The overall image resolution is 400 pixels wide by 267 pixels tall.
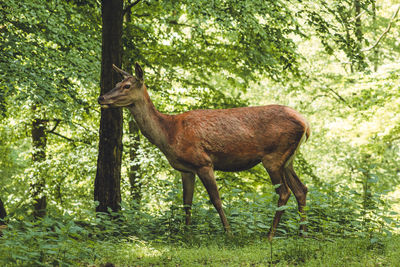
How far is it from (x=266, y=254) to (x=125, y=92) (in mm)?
3444

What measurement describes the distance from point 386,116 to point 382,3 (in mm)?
10721

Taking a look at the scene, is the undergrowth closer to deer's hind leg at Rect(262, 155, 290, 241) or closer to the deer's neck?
deer's hind leg at Rect(262, 155, 290, 241)

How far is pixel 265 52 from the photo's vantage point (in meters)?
11.1

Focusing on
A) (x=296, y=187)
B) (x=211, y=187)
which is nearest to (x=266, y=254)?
(x=211, y=187)

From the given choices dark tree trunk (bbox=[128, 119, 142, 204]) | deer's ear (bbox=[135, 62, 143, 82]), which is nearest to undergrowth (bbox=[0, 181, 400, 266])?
deer's ear (bbox=[135, 62, 143, 82])

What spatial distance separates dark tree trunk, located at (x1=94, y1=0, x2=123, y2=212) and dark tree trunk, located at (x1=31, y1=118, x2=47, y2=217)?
294 inches

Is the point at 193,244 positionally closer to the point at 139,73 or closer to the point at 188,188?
the point at 188,188

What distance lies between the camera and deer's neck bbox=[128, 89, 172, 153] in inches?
281

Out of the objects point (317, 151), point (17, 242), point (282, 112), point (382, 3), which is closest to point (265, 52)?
point (282, 112)

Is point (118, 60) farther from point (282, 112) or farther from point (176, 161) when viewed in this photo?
point (282, 112)

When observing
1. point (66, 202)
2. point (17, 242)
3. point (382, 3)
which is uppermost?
point (382, 3)

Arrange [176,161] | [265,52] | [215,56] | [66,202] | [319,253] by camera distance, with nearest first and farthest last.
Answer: [319,253], [176,161], [265,52], [215,56], [66,202]

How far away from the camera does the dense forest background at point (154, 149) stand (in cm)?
520

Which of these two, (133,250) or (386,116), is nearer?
(133,250)
